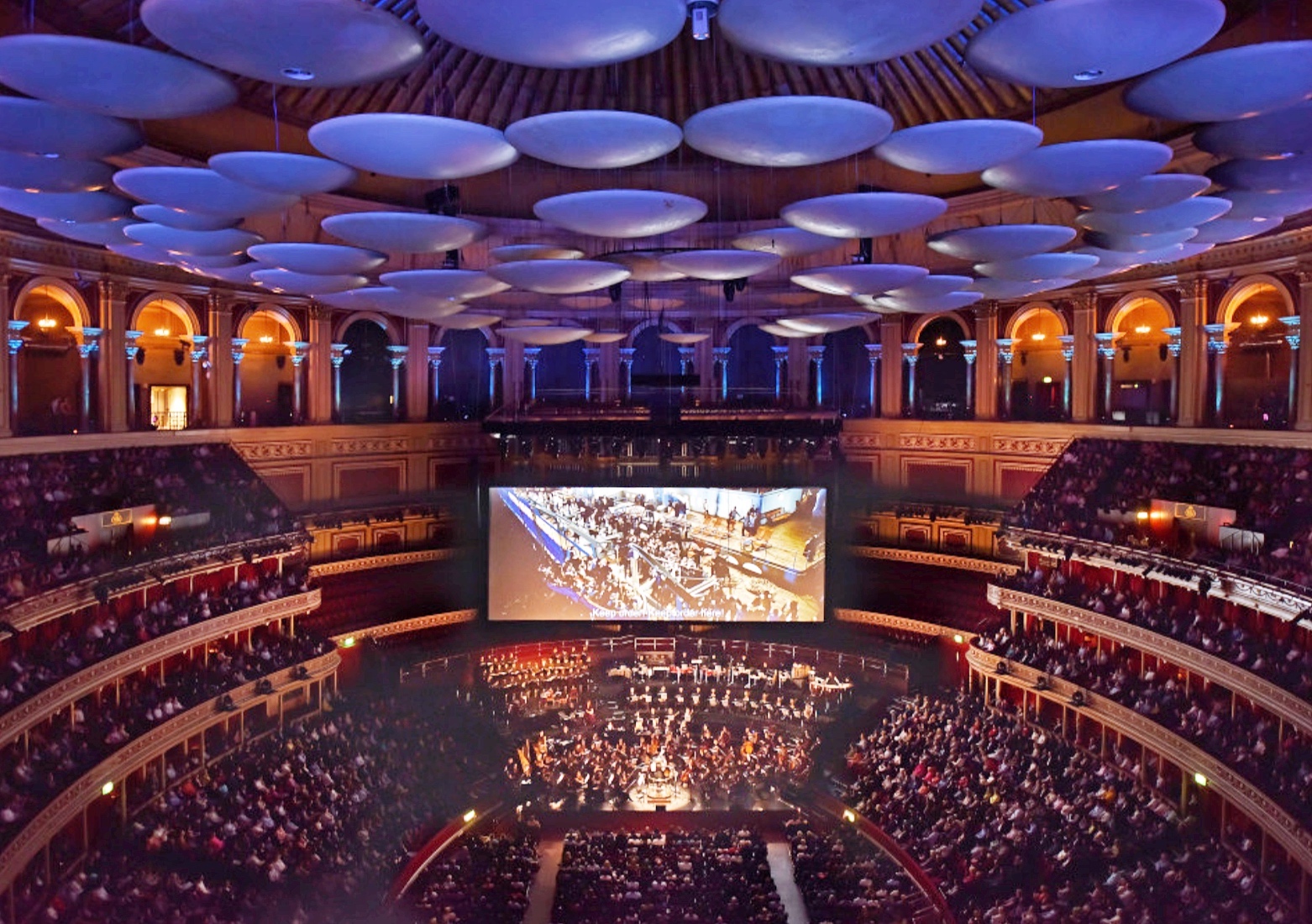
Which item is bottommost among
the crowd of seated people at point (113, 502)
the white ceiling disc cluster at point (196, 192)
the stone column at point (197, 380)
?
the crowd of seated people at point (113, 502)

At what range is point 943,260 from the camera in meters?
22.0

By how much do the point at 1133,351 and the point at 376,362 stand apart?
73.4 ft

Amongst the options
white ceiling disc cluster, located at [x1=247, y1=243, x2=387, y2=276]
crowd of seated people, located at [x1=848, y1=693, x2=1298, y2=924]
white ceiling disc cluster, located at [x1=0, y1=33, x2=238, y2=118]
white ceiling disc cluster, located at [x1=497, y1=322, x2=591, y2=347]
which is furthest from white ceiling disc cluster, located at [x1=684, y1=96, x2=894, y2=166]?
crowd of seated people, located at [x1=848, y1=693, x2=1298, y2=924]

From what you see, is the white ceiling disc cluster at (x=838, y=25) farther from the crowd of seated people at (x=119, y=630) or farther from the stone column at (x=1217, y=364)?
the stone column at (x=1217, y=364)

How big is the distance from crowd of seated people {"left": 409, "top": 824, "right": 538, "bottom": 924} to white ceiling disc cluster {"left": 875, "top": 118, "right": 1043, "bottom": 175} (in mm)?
14650

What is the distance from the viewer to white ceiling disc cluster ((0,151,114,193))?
1116cm

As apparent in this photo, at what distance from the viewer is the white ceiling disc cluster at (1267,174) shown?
38.1ft

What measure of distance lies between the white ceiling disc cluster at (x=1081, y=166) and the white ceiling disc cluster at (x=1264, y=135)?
3.52ft

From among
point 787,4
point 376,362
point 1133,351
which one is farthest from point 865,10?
point 376,362

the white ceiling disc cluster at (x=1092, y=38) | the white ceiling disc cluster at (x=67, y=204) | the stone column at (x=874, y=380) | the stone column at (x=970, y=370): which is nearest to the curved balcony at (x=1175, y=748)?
the stone column at (x=970, y=370)

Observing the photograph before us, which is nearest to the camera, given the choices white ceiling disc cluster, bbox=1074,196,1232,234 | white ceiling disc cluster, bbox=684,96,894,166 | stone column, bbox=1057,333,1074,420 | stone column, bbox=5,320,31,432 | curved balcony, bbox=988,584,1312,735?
white ceiling disc cluster, bbox=684,96,894,166

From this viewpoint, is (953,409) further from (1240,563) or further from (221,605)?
(221,605)

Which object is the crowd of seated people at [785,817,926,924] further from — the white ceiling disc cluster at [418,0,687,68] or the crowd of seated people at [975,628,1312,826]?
the white ceiling disc cluster at [418,0,687,68]

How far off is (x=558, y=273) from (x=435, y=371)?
56.8ft
